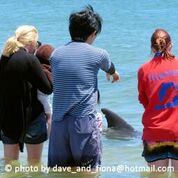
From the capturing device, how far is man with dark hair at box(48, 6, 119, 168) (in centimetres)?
618

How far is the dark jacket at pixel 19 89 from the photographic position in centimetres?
669

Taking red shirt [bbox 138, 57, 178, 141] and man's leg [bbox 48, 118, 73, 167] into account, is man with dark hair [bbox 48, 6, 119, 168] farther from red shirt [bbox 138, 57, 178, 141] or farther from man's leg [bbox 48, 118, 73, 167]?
red shirt [bbox 138, 57, 178, 141]

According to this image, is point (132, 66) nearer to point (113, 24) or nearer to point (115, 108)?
point (115, 108)

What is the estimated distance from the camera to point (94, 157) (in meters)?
6.30

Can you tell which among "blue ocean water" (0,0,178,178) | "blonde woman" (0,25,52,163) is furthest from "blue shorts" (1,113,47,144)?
"blue ocean water" (0,0,178,178)

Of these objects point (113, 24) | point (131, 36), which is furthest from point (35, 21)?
point (131, 36)

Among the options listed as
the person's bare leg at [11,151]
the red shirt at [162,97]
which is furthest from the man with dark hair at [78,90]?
the person's bare leg at [11,151]

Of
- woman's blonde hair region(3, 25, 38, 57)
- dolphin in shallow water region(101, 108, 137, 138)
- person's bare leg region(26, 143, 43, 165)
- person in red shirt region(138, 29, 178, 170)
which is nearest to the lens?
person in red shirt region(138, 29, 178, 170)

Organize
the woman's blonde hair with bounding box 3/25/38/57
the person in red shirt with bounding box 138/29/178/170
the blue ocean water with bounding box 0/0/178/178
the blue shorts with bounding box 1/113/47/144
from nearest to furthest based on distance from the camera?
the person in red shirt with bounding box 138/29/178/170 < the woman's blonde hair with bounding box 3/25/38/57 < the blue shorts with bounding box 1/113/47/144 < the blue ocean water with bounding box 0/0/178/178

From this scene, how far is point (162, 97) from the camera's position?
20.6 ft

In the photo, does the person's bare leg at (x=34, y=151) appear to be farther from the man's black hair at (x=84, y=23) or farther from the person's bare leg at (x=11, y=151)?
the man's black hair at (x=84, y=23)

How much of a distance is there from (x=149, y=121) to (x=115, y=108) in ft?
26.5

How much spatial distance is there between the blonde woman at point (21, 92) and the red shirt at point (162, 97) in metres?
1.07

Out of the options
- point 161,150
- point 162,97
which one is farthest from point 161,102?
point 161,150
